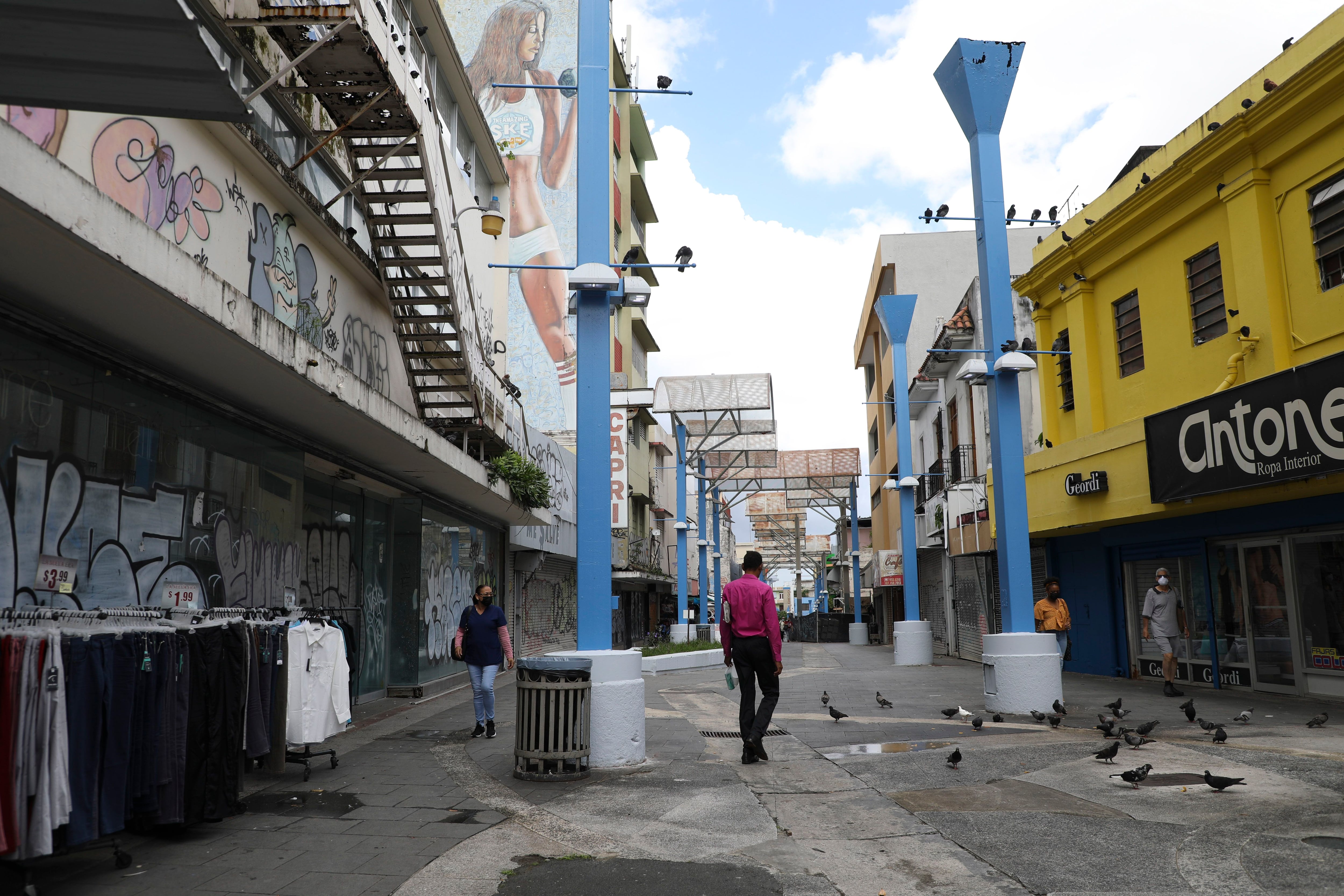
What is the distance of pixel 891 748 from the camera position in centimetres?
916

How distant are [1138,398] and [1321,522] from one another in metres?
3.97

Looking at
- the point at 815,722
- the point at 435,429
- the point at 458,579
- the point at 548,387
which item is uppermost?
the point at 548,387

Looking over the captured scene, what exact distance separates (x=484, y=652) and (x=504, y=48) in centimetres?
3016

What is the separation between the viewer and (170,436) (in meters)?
8.08

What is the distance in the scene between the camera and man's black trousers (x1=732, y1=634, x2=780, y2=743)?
848 centimetres

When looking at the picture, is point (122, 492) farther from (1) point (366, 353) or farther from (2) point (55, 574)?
(1) point (366, 353)

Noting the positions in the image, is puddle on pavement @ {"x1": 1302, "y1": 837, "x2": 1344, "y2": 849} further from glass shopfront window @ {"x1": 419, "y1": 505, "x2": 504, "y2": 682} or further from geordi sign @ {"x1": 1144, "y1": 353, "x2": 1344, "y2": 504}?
glass shopfront window @ {"x1": 419, "y1": 505, "x2": 504, "y2": 682}

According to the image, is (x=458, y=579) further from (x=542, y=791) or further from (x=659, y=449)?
(x=659, y=449)

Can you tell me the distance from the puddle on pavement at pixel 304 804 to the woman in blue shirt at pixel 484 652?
311 centimetres

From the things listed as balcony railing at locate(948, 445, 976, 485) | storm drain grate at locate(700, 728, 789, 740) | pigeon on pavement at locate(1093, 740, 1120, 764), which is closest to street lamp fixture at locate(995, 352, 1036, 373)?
storm drain grate at locate(700, 728, 789, 740)

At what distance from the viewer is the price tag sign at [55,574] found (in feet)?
20.7

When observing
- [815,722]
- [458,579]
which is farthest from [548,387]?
[815,722]

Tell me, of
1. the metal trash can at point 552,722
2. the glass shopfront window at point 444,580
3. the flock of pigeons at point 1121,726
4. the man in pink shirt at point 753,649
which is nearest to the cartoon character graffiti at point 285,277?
the metal trash can at point 552,722

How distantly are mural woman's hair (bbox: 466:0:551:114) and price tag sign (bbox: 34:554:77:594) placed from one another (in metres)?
31.3
